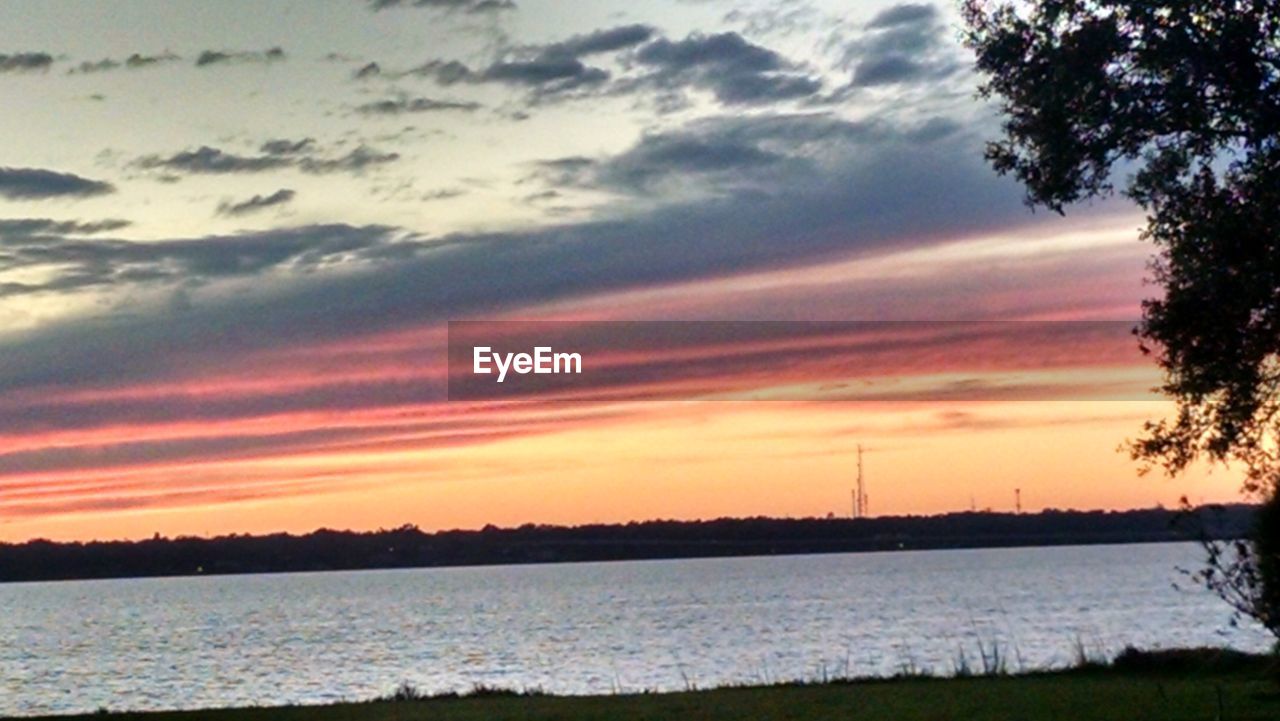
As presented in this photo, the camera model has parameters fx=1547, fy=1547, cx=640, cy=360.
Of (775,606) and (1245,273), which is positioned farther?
(775,606)

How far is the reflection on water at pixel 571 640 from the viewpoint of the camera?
2144 inches

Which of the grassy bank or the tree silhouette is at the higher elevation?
the tree silhouette

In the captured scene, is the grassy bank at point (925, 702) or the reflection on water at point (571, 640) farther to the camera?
the reflection on water at point (571, 640)

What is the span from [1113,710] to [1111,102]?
7.85 meters

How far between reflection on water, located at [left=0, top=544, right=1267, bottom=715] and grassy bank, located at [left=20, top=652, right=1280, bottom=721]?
3.25 m

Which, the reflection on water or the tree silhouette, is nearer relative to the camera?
the tree silhouette

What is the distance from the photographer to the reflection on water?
5447cm

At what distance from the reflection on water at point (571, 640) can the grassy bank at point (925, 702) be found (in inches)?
128

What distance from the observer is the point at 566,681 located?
5097cm

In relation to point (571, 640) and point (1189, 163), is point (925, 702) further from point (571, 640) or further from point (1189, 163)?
point (571, 640)

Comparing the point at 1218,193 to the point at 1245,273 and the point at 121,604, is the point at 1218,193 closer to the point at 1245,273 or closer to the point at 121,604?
the point at 1245,273

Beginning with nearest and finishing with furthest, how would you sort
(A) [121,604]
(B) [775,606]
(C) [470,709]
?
(C) [470,709], (B) [775,606], (A) [121,604]

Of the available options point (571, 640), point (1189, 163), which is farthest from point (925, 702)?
point (571, 640)

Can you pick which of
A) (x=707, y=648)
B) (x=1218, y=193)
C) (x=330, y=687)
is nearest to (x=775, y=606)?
(x=707, y=648)
